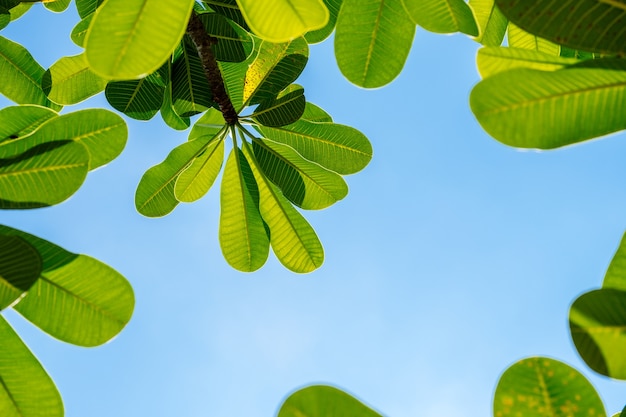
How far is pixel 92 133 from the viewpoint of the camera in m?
1.64

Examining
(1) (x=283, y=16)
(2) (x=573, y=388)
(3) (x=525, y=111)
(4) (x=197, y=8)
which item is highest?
(4) (x=197, y=8)

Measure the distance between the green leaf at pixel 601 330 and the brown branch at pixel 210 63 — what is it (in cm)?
152

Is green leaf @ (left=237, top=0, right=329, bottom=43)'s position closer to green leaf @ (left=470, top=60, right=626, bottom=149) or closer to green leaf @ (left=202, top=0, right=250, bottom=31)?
green leaf @ (left=470, top=60, right=626, bottom=149)

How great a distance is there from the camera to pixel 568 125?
1.21 metres

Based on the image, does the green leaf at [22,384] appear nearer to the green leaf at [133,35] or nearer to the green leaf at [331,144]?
the green leaf at [133,35]

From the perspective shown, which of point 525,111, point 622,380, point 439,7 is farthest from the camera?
point 439,7

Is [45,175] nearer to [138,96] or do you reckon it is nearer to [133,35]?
[133,35]

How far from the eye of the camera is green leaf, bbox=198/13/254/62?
2.16m

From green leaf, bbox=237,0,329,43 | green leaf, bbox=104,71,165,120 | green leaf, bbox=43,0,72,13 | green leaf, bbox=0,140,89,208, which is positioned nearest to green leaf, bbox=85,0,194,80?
green leaf, bbox=237,0,329,43

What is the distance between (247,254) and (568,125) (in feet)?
5.20

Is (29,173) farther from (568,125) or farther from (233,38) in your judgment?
(568,125)

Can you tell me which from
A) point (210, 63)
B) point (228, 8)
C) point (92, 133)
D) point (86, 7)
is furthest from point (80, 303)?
point (86, 7)

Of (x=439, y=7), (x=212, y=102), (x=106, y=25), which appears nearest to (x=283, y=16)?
(x=106, y=25)

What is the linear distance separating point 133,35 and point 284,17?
338 millimetres
